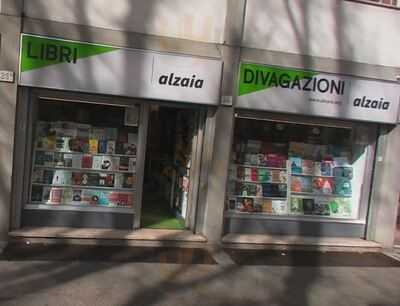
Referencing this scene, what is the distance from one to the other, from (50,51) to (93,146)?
5.23ft

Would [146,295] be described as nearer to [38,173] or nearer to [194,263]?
[194,263]

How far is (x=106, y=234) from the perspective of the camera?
7.22 meters

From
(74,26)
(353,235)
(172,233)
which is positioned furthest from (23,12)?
(353,235)

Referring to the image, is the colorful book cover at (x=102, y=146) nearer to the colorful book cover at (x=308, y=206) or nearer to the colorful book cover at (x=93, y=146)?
the colorful book cover at (x=93, y=146)

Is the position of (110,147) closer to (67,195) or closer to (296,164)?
(67,195)

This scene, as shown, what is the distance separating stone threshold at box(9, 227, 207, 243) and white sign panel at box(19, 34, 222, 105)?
1942 mm

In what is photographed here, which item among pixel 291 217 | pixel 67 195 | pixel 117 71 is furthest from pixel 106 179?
pixel 291 217

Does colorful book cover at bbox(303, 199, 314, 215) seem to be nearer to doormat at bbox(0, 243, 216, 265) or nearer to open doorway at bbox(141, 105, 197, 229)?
open doorway at bbox(141, 105, 197, 229)

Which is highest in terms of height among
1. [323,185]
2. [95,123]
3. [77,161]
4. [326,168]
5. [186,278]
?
[95,123]

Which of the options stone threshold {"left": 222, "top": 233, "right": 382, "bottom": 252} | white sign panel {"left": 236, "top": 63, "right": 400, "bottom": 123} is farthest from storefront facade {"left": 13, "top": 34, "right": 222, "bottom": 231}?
stone threshold {"left": 222, "top": 233, "right": 382, "bottom": 252}

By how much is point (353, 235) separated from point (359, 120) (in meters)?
1.92

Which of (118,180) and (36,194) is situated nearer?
(36,194)

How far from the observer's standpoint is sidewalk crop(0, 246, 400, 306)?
532 cm

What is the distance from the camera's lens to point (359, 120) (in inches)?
322
